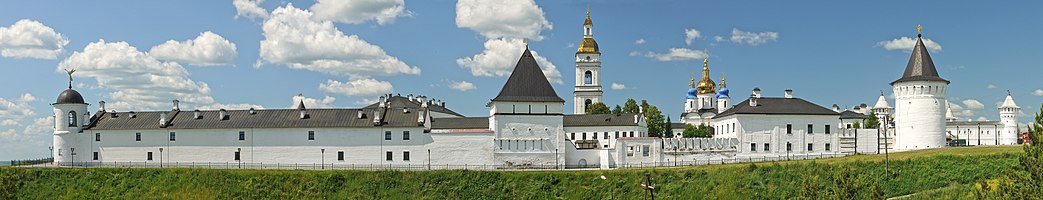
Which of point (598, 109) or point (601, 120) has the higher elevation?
point (598, 109)

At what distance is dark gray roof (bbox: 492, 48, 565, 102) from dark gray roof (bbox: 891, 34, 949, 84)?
2206 centimetres

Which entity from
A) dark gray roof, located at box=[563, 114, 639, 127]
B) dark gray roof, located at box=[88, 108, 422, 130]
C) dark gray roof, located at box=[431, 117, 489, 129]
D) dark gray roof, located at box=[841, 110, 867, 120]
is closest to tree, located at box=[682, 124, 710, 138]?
dark gray roof, located at box=[563, 114, 639, 127]

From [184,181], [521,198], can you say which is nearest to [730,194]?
[521,198]

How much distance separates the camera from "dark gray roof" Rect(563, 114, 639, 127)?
65.5 meters

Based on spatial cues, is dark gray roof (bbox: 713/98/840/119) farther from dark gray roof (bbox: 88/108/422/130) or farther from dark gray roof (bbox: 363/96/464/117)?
dark gray roof (bbox: 363/96/464/117)

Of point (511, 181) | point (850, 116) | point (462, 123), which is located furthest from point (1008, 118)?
point (511, 181)

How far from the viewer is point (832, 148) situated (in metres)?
55.0

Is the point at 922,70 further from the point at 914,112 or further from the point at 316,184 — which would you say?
the point at 316,184

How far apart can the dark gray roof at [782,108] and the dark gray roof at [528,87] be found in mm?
12359

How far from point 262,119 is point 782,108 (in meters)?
31.7

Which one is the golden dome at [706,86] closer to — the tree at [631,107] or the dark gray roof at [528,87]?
the tree at [631,107]

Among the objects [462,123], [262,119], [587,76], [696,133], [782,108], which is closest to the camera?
[262,119]

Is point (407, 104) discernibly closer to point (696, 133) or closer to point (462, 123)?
point (462, 123)

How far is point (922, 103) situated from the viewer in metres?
54.1
